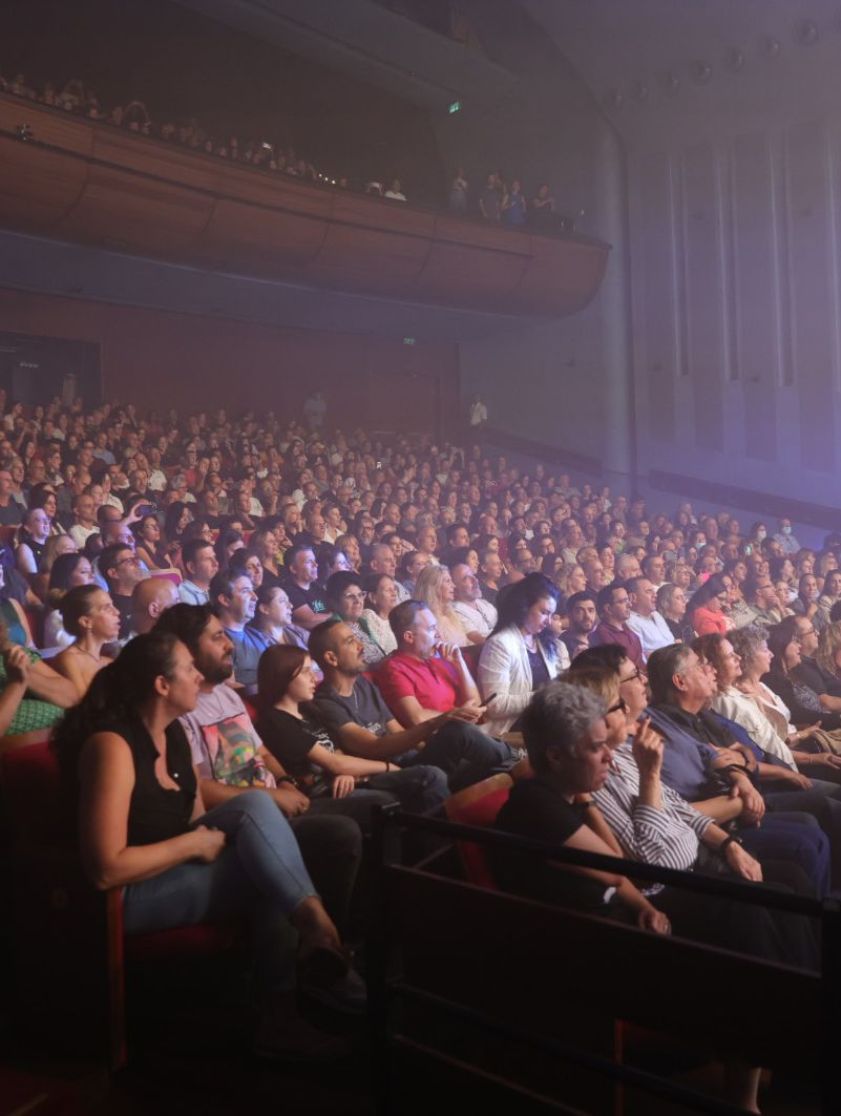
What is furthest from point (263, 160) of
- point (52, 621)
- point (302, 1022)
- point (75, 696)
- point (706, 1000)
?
point (706, 1000)

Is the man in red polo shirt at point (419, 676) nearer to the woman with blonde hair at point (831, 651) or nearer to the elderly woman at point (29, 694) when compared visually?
the elderly woman at point (29, 694)

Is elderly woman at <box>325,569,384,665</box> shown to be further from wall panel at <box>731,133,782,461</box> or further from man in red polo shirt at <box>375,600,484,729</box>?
wall panel at <box>731,133,782,461</box>

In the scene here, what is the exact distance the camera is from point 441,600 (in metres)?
4.38

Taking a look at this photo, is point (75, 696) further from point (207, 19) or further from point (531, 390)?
point (207, 19)

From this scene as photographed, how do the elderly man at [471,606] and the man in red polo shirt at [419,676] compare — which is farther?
the elderly man at [471,606]

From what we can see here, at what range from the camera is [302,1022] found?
2.09 m

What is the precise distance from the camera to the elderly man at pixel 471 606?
4480 mm

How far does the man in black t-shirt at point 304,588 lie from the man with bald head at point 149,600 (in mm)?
528

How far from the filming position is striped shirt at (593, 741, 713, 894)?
2180mm

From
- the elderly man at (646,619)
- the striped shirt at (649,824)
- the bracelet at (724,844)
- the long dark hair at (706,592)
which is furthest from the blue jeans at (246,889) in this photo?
the long dark hair at (706,592)

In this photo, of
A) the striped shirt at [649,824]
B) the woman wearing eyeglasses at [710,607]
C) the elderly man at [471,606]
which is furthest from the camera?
the woman wearing eyeglasses at [710,607]

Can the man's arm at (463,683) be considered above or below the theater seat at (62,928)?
above

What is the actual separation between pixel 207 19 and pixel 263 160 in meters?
0.91

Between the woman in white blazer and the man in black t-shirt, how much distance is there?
0.67 meters
